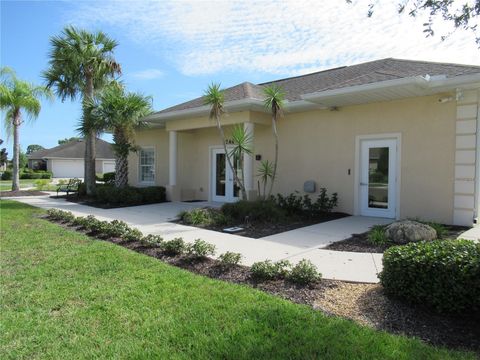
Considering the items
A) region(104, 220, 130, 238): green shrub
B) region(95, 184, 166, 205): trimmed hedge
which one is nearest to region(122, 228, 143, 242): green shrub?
region(104, 220, 130, 238): green shrub

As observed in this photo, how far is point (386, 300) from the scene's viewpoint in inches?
169

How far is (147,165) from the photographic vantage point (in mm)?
19578

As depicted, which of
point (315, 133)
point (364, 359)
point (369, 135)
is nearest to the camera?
point (364, 359)

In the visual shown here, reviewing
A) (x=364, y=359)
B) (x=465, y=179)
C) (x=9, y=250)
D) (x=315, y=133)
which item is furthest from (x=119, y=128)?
(x=364, y=359)

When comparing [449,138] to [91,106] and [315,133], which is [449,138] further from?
[91,106]

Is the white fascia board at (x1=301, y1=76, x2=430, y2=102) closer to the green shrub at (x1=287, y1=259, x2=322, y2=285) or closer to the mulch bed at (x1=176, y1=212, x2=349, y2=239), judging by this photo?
the mulch bed at (x1=176, y1=212, x2=349, y2=239)

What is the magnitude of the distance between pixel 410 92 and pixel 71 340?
9.45 metres

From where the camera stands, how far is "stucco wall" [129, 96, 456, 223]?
963 centimetres

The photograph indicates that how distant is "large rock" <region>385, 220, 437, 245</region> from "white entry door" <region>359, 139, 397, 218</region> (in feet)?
9.85

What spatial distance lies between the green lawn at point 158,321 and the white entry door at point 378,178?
742 cm

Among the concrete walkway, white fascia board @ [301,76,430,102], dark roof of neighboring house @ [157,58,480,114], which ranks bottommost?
the concrete walkway

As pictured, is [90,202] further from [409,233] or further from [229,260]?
[409,233]

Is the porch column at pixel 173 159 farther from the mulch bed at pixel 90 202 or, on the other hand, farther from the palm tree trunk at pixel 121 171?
the mulch bed at pixel 90 202

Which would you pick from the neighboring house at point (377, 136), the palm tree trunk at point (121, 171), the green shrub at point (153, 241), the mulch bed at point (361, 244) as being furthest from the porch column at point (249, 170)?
the palm tree trunk at point (121, 171)
